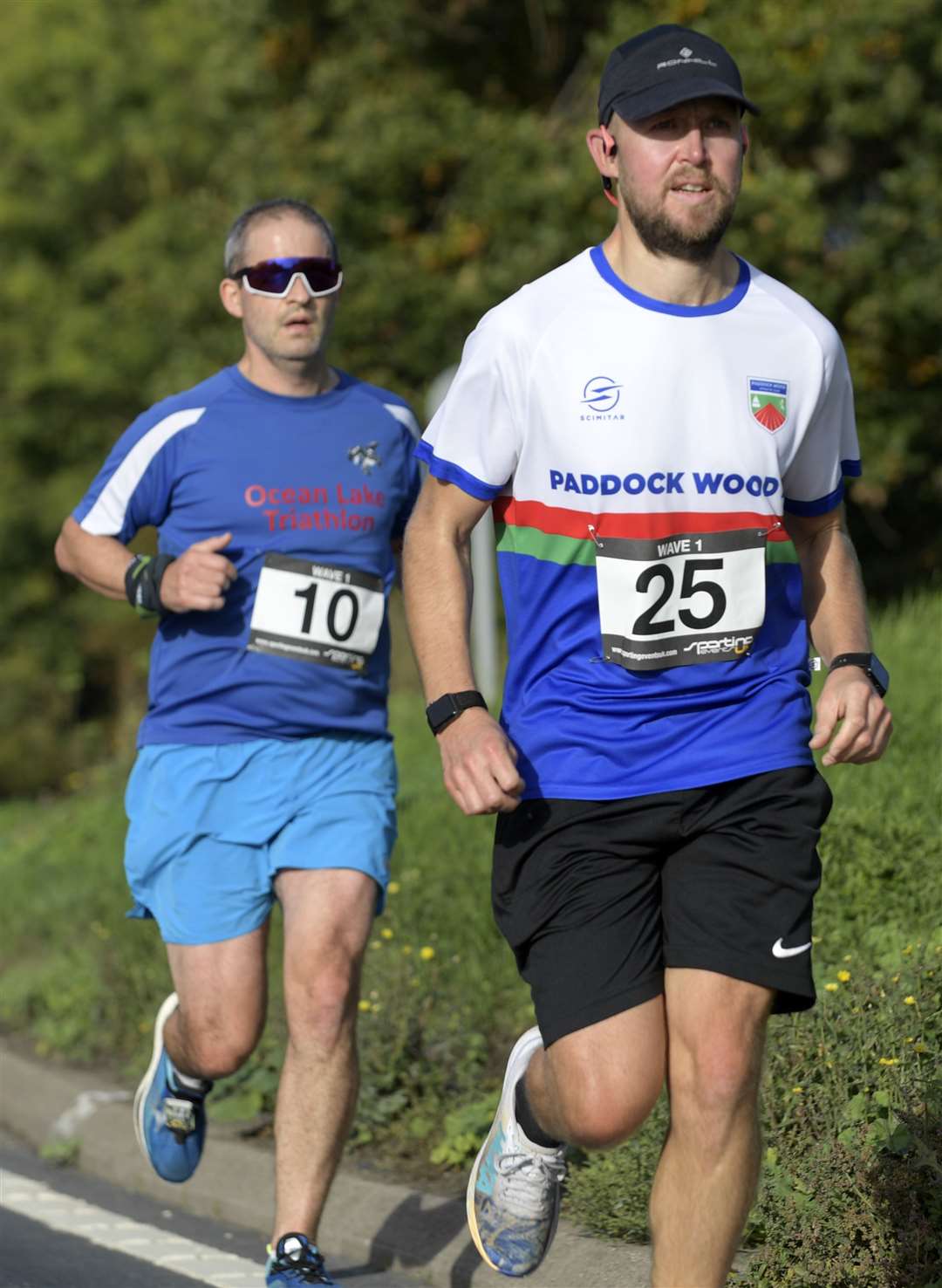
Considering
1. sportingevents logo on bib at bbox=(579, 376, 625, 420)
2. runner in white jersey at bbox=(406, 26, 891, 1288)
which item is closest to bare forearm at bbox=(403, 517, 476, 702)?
runner in white jersey at bbox=(406, 26, 891, 1288)

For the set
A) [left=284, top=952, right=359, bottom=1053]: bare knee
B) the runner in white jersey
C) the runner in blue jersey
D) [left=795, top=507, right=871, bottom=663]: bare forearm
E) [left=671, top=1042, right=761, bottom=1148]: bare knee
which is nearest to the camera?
[left=671, top=1042, right=761, bottom=1148]: bare knee

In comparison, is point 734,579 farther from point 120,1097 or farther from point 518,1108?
point 120,1097

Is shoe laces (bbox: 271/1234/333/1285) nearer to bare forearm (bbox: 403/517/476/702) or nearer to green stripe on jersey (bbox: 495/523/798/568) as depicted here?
bare forearm (bbox: 403/517/476/702)

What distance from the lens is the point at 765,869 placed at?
3855 mm

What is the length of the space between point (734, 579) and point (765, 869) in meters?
0.53

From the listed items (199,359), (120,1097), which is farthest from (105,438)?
(120,1097)

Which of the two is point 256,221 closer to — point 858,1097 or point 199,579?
point 199,579

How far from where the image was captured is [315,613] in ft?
17.7

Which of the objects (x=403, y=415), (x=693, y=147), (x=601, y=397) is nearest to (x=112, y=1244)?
(x=403, y=415)

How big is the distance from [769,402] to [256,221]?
2.23 m

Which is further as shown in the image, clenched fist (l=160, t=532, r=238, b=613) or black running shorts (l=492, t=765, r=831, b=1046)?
clenched fist (l=160, t=532, r=238, b=613)

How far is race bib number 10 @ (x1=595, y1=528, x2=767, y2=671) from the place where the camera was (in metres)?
3.88

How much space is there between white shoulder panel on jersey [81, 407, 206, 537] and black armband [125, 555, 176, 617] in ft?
0.73

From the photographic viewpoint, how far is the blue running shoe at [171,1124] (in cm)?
576
